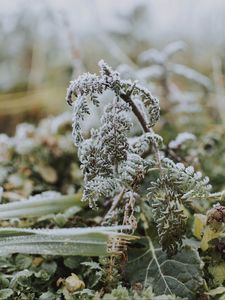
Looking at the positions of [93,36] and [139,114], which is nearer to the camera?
[139,114]

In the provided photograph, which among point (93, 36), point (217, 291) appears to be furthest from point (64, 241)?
point (93, 36)

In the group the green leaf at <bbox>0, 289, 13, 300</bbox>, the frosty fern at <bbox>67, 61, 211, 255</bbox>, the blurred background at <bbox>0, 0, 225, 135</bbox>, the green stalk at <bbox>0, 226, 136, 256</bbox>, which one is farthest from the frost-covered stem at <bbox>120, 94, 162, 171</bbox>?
the blurred background at <bbox>0, 0, 225, 135</bbox>

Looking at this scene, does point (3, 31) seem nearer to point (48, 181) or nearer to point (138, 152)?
point (48, 181)

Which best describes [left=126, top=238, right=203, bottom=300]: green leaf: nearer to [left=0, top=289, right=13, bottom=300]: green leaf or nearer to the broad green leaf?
the broad green leaf

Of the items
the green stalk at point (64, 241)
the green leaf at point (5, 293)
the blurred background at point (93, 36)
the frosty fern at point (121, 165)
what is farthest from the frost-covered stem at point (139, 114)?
the blurred background at point (93, 36)

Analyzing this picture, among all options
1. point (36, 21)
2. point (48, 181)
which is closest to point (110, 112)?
point (48, 181)

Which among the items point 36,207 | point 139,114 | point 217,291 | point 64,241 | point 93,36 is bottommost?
Answer: point 217,291

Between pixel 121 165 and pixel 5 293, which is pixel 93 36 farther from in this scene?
pixel 5 293
